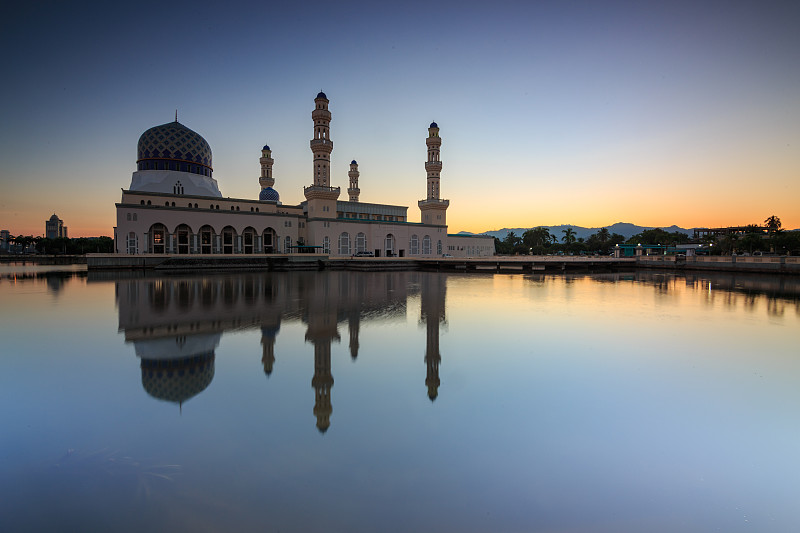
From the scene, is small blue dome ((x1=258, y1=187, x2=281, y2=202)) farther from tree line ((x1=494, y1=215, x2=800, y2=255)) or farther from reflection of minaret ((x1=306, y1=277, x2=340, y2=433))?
tree line ((x1=494, y1=215, x2=800, y2=255))

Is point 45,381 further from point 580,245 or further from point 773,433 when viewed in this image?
point 580,245

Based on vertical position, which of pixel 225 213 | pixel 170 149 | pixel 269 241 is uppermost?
pixel 170 149

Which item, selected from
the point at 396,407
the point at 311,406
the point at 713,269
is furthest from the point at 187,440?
the point at 713,269

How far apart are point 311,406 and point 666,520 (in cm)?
374

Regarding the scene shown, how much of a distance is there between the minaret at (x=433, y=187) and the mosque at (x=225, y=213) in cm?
14

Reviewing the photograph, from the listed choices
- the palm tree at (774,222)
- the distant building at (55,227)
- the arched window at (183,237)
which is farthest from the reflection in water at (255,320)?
the distant building at (55,227)

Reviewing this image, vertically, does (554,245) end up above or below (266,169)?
below

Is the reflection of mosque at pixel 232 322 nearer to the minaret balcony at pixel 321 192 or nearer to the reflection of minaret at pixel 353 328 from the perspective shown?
the reflection of minaret at pixel 353 328

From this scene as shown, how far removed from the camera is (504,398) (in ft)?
16.7

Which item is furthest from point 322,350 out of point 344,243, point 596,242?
point 596,242

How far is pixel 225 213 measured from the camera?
134 ft

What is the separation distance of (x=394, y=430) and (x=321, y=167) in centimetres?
4352

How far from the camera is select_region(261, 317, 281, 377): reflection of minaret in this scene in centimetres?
637

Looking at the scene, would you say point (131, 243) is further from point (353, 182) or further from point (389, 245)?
point (353, 182)
